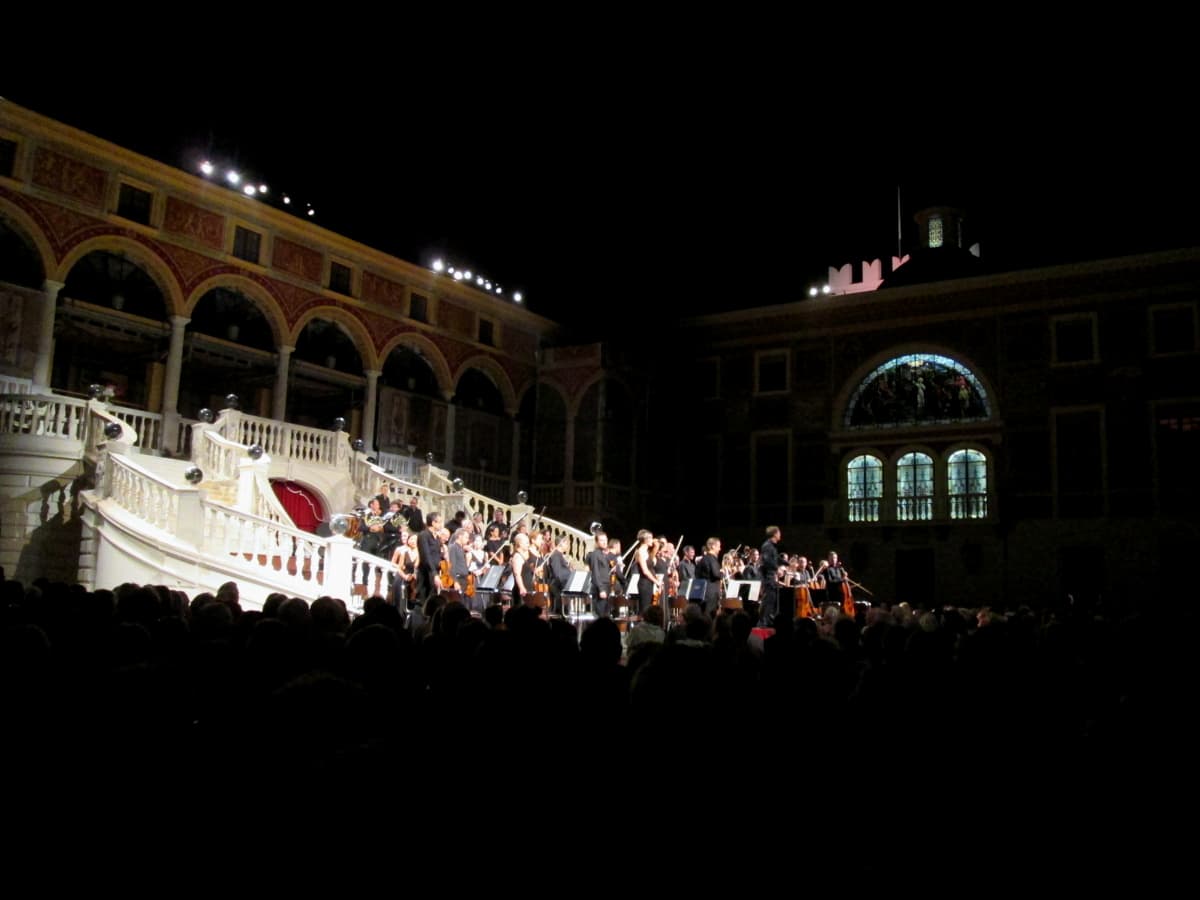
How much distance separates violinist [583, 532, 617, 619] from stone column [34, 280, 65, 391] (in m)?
11.5

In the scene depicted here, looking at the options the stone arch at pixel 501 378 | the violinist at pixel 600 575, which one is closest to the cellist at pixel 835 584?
the violinist at pixel 600 575

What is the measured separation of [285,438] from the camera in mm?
20000

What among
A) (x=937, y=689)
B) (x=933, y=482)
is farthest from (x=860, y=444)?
(x=937, y=689)

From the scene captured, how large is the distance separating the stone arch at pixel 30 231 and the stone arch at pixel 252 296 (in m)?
2.97

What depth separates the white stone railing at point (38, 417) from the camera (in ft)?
50.9

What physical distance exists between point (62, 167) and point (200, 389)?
697 cm

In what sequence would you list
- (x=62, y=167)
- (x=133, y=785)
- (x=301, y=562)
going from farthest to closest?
1. (x=62, y=167)
2. (x=301, y=562)
3. (x=133, y=785)

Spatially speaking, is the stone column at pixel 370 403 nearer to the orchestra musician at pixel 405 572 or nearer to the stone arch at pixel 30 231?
the stone arch at pixel 30 231

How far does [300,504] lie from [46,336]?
19.2ft

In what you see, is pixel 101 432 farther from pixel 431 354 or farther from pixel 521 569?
pixel 431 354

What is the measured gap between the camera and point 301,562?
1395 cm

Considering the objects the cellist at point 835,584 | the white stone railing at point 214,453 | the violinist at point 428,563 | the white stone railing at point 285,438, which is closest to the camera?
the violinist at point 428,563

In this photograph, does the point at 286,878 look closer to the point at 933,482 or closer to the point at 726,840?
the point at 726,840

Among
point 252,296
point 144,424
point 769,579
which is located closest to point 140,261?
point 252,296
